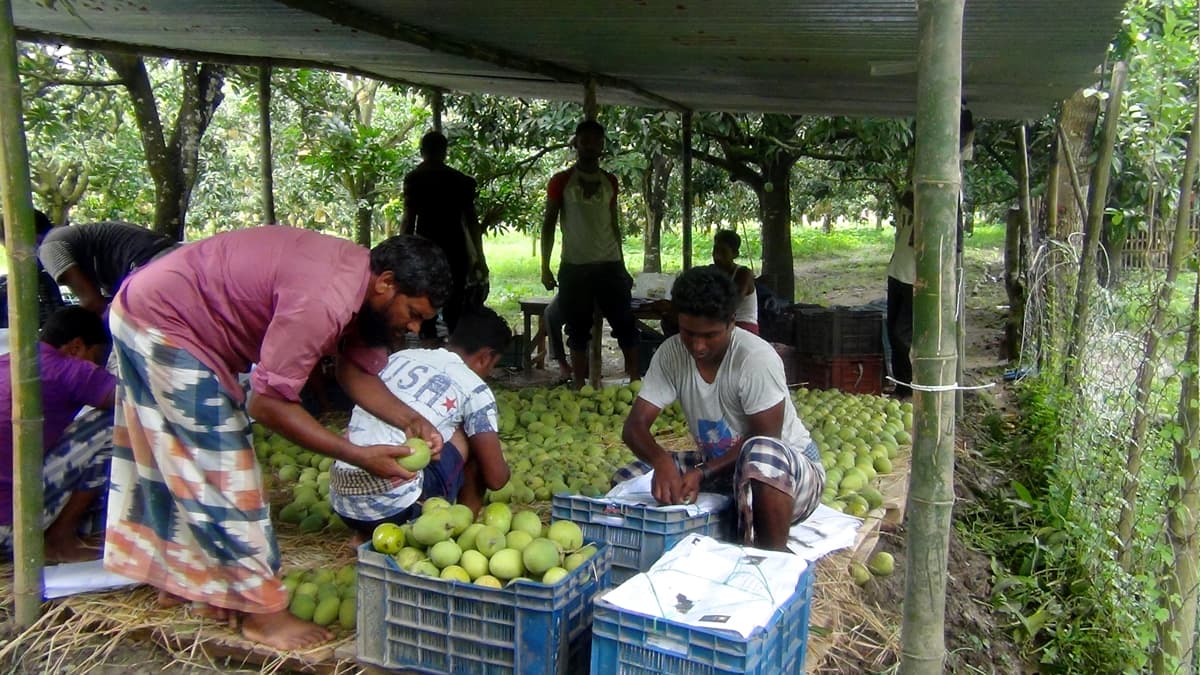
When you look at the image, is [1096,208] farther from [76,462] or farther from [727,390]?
[76,462]

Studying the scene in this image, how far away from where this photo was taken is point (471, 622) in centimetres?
249

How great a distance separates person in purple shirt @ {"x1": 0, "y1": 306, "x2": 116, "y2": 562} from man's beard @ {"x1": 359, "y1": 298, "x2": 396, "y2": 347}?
106cm

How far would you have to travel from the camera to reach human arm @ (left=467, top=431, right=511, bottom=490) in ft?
11.5

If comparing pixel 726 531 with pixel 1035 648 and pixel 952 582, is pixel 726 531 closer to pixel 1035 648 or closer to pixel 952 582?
pixel 952 582

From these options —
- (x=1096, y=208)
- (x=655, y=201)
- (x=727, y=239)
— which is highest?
(x=655, y=201)

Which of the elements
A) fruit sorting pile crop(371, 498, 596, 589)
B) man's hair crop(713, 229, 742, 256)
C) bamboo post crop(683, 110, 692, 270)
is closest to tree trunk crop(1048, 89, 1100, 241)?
man's hair crop(713, 229, 742, 256)

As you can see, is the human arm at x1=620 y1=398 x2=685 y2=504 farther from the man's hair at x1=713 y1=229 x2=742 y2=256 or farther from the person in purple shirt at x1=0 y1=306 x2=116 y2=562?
the man's hair at x1=713 y1=229 x2=742 y2=256

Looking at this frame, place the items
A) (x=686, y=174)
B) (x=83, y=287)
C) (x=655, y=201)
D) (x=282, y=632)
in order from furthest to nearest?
(x=655, y=201)
(x=686, y=174)
(x=83, y=287)
(x=282, y=632)

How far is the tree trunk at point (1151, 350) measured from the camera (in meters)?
3.48

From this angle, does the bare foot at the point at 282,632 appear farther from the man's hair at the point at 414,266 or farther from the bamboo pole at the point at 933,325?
the bamboo pole at the point at 933,325

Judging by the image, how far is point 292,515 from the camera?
158 inches

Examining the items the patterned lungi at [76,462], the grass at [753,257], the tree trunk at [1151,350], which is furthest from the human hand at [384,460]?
the grass at [753,257]

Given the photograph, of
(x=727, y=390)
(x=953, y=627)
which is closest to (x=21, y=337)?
(x=727, y=390)

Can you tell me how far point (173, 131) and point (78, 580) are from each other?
4610 mm
